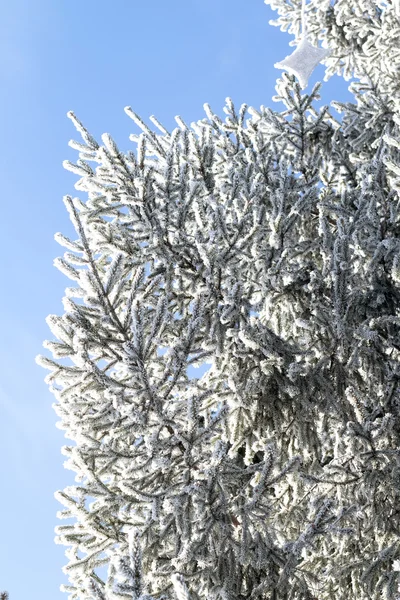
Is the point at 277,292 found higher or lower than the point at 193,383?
higher

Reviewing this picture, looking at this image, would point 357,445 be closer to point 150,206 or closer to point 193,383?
point 193,383

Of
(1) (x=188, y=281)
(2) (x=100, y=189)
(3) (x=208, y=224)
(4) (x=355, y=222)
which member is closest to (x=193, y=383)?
(1) (x=188, y=281)

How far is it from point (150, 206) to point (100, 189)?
1.71 feet

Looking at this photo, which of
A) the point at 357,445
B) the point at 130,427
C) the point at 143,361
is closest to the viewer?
the point at 143,361

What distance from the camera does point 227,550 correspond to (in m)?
4.43

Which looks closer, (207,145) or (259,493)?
(259,493)

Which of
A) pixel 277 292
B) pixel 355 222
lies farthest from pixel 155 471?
pixel 355 222

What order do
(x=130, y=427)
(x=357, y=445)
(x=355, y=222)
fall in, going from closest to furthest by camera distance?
A: (x=130, y=427) → (x=357, y=445) → (x=355, y=222)

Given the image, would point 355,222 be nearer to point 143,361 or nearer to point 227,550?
point 143,361

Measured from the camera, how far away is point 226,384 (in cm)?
535

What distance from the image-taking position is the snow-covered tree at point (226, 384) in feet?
14.0

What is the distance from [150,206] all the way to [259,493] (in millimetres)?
2442

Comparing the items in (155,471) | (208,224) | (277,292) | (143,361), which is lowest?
(155,471)

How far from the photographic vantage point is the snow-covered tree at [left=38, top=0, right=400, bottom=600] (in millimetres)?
4254
